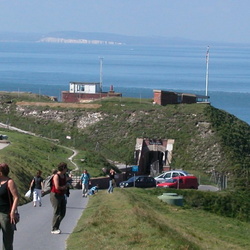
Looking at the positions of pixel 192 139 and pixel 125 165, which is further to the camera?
pixel 192 139

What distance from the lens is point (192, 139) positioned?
187 ft

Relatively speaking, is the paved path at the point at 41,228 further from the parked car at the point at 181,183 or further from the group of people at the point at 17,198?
the parked car at the point at 181,183

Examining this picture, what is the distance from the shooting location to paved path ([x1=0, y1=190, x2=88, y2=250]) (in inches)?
567

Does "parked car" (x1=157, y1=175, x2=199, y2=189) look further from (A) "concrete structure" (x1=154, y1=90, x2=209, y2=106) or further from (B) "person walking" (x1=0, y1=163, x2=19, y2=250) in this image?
(B) "person walking" (x1=0, y1=163, x2=19, y2=250)

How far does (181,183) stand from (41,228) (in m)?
24.0

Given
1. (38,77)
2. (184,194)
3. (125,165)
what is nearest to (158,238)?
(184,194)

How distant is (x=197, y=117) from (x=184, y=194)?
26.3 meters

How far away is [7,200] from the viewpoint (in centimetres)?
1172

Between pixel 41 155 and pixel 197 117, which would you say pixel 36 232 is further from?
pixel 197 117

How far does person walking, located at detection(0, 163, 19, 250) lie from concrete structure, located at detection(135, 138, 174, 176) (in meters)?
43.2

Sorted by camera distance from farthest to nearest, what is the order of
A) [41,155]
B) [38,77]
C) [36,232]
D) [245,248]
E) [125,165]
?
1. [38,77]
2. [125,165]
3. [41,155]
4. [245,248]
5. [36,232]

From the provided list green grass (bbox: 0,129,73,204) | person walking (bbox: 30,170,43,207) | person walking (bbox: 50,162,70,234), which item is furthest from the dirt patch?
person walking (bbox: 50,162,70,234)

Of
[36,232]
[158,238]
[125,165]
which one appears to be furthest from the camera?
[125,165]

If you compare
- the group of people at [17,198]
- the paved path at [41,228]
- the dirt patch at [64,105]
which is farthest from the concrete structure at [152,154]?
the group of people at [17,198]
